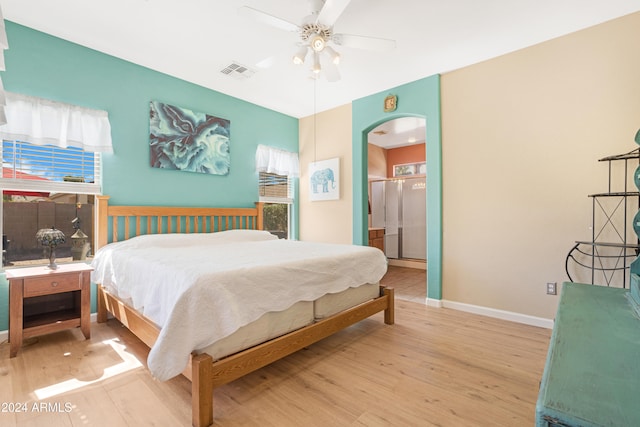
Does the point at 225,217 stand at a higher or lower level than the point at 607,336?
higher

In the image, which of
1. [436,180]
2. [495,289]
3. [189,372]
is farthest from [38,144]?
[495,289]

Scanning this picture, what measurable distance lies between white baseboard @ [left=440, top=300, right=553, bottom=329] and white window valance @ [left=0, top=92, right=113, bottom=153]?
405 cm

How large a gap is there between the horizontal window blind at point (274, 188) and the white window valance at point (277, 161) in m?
0.14

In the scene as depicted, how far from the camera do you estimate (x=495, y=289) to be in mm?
3217

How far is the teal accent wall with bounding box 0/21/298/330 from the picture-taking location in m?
2.69

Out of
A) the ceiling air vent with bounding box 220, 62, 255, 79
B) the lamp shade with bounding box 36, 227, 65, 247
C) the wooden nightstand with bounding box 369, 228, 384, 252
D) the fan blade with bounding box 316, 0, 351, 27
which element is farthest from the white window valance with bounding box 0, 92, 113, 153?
the wooden nightstand with bounding box 369, 228, 384, 252

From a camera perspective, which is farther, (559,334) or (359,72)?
(359,72)

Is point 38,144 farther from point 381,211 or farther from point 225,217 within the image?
point 381,211

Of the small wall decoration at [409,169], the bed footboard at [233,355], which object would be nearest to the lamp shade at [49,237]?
the bed footboard at [233,355]

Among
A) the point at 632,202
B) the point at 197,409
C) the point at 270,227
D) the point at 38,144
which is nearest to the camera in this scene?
the point at 197,409

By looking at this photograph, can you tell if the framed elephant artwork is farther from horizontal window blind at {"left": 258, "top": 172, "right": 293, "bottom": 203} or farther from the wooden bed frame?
the wooden bed frame

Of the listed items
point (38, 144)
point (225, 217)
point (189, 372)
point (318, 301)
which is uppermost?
point (38, 144)

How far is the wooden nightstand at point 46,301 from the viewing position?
89.3 inches

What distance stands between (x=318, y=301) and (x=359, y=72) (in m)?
2.66
